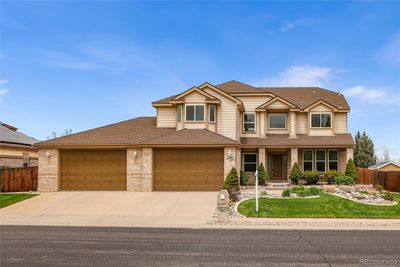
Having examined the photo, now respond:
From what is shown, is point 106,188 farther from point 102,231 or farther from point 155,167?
point 102,231

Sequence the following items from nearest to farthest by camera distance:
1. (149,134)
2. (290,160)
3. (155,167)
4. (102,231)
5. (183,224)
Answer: (102,231), (183,224), (155,167), (149,134), (290,160)

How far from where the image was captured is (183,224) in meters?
16.0

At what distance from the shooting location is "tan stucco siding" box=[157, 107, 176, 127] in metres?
31.7

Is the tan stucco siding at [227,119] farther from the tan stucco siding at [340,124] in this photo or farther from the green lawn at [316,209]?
the green lawn at [316,209]

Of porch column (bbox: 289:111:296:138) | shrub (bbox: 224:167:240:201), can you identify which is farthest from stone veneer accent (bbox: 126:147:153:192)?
porch column (bbox: 289:111:296:138)

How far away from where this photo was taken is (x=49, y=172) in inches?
1072

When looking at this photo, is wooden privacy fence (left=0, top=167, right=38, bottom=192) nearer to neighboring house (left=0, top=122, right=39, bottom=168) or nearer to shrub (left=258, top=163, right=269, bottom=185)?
neighboring house (left=0, top=122, right=39, bottom=168)

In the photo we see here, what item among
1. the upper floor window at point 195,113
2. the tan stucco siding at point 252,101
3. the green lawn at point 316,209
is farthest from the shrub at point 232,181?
the tan stucco siding at point 252,101

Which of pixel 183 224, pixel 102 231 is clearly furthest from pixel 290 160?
pixel 102 231

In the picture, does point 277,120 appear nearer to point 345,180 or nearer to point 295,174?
point 295,174

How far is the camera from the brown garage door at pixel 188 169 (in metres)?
26.3

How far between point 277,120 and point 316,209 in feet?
54.0

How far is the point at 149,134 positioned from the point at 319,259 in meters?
20.7

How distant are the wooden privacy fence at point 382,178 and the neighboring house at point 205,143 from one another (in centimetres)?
179
